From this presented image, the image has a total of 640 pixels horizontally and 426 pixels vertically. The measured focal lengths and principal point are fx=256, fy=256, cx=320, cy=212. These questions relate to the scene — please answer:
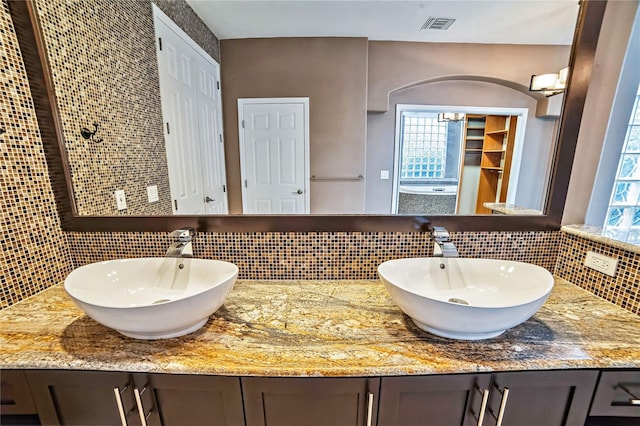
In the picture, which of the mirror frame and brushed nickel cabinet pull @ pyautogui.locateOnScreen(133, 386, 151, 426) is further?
the mirror frame

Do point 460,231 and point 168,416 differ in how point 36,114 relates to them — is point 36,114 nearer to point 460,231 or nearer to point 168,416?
point 168,416

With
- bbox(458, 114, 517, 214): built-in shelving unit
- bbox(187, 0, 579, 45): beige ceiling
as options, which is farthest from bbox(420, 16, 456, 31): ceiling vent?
bbox(458, 114, 517, 214): built-in shelving unit

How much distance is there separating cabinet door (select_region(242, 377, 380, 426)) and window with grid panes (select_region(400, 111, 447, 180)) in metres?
0.92

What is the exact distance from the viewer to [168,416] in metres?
0.81

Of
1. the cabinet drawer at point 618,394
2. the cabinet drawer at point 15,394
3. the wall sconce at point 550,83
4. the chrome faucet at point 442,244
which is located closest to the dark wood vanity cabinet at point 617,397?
the cabinet drawer at point 618,394

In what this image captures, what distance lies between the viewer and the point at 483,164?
1.22m

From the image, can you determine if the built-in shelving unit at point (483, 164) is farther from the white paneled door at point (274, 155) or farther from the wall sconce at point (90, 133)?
the wall sconce at point (90, 133)

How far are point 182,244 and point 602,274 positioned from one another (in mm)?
1773

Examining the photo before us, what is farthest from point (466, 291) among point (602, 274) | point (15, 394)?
point (15, 394)

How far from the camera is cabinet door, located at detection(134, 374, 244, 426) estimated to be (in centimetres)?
76

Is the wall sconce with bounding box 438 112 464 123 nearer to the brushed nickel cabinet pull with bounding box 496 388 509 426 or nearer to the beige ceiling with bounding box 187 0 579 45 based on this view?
the beige ceiling with bounding box 187 0 579 45

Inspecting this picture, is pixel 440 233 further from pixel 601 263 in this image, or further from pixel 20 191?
pixel 20 191

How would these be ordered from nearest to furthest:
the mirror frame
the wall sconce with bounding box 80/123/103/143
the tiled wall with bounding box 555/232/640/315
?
the tiled wall with bounding box 555/232/640/315 < the mirror frame < the wall sconce with bounding box 80/123/103/143

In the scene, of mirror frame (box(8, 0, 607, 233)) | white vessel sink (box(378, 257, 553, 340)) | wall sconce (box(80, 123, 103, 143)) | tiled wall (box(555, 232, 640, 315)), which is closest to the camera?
white vessel sink (box(378, 257, 553, 340))
